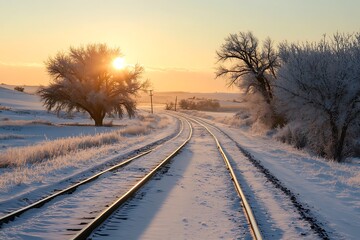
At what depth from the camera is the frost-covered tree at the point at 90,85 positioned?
49469 mm

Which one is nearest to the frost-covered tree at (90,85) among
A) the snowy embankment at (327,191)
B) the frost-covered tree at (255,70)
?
the frost-covered tree at (255,70)

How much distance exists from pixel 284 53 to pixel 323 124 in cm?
1504

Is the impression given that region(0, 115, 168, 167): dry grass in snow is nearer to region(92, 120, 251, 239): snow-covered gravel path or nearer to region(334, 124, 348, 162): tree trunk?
region(92, 120, 251, 239): snow-covered gravel path

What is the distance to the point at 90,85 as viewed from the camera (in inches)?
1982

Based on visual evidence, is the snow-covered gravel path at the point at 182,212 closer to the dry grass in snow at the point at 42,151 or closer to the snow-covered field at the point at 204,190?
the snow-covered field at the point at 204,190

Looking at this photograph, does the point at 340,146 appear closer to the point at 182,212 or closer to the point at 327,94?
the point at 327,94

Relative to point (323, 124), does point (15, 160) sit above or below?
below

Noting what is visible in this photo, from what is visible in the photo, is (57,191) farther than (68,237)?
Yes

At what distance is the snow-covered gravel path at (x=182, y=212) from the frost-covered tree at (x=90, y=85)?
1509 inches

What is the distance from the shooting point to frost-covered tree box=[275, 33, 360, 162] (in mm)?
21453

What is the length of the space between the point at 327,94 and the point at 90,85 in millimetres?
33773

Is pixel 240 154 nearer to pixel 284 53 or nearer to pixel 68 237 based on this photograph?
pixel 68 237

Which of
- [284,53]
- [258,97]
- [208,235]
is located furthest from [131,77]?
[208,235]

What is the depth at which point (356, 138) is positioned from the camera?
24766 millimetres
